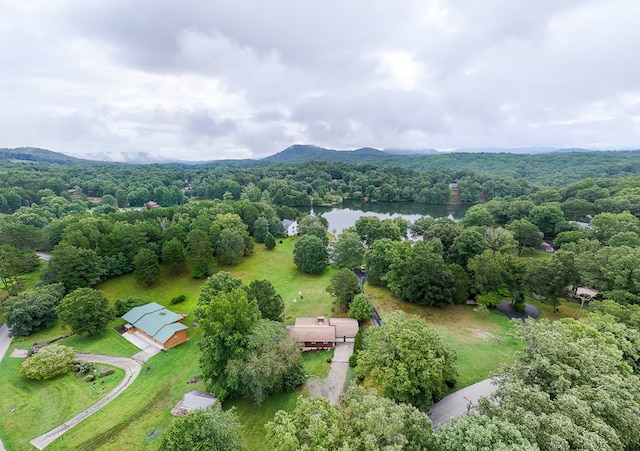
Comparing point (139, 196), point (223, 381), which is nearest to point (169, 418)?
point (223, 381)

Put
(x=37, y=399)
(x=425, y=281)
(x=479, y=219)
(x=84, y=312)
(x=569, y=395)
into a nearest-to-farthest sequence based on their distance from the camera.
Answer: (x=569, y=395) < (x=37, y=399) < (x=84, y=312) < (x=425, y=281) < (x=479, y=219)

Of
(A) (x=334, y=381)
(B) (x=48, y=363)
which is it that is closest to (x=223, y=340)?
(A) (x=334, y=381)

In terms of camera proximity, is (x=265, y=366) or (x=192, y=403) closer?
(x=265, y=366)

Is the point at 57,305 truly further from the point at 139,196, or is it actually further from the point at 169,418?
the point at 139,196

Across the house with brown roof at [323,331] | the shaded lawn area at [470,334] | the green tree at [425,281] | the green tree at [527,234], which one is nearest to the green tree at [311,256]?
the shaded lawn area at [470,334]

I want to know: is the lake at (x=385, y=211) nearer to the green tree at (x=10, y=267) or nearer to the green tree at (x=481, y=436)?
the green tree at (x=10, y=267)

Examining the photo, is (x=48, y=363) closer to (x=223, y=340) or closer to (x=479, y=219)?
(x=223, y=340)
